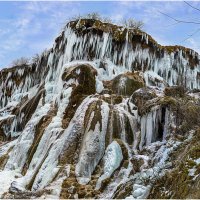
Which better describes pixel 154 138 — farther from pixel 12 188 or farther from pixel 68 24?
pixel 68 24

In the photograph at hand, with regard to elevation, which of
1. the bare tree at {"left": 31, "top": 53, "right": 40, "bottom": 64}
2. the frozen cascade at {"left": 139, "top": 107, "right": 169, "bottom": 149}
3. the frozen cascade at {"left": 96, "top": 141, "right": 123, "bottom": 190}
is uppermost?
the bare tree at {"left": 31, "top": 53, "right": 40, "bottom": 64}

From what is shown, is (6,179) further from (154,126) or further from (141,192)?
(141,192)

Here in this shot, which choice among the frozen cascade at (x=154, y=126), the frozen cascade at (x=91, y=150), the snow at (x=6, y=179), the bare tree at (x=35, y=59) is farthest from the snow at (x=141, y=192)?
the bare tree at (x=35, y=59)

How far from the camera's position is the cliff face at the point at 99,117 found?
19.3 meters

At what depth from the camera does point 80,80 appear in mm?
29562

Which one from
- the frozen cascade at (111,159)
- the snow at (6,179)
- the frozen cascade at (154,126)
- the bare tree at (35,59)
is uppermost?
the bare tree at (35,59)

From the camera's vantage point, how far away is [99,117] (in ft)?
78.5

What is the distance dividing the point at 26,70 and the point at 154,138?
22.2 m

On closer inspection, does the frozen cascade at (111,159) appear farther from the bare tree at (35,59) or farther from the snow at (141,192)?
the bare tree at (35,59)

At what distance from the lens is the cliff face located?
63.2 feet

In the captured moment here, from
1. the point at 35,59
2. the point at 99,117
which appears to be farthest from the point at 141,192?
the point at 35,59

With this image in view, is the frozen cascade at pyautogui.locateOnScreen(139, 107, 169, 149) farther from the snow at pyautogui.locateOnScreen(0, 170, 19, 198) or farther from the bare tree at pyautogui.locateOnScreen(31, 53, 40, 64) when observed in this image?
the bare tree at pyautogui.locateOnScreen(31, 53, 40, 64)

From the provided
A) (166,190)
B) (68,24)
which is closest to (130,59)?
(68,24)

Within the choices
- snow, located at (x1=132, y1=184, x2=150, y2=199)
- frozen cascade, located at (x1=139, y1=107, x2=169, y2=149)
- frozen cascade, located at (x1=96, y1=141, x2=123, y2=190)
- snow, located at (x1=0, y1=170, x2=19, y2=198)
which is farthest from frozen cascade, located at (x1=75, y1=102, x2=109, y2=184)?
snow, located at (x1=132, y1=184, x2=150, y2=199)
